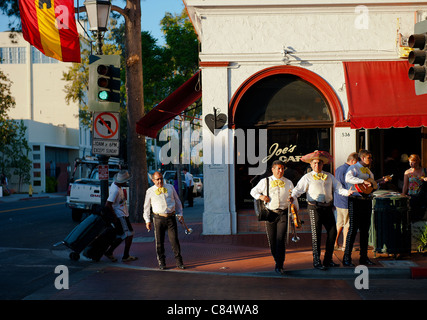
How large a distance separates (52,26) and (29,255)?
5451mm

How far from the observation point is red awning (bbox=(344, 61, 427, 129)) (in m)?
13.0

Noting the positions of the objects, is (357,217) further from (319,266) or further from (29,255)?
(29,255)

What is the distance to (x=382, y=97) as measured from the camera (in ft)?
44.5

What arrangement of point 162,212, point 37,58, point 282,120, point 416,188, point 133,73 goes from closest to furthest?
point 162,212 → point 416,188 → point 282,120 → point 133,73 → point 37,58

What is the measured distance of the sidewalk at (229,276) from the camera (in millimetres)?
8031

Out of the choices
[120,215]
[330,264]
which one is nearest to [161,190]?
[120,215]

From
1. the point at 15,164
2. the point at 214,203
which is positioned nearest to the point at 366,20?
the point at 214,203

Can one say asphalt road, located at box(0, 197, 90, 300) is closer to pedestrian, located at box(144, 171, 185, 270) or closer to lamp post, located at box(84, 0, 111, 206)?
pedestrian, located at box(144, 171, 185, 270)

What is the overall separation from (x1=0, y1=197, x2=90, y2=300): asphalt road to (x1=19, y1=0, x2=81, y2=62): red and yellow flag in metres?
4.63

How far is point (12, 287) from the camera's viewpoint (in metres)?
8.59

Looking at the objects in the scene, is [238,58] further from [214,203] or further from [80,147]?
[80,147]

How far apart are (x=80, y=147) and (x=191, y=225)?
46871 mm

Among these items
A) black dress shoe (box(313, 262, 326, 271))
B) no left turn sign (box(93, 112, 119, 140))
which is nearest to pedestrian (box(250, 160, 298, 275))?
black dress shoe (box(313, 262, 326, 271))

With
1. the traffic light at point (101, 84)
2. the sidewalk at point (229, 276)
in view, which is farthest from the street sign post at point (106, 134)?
the sidewalk at point (229, 276)
